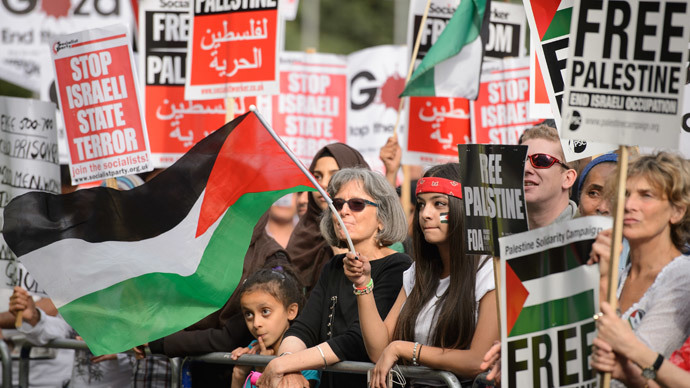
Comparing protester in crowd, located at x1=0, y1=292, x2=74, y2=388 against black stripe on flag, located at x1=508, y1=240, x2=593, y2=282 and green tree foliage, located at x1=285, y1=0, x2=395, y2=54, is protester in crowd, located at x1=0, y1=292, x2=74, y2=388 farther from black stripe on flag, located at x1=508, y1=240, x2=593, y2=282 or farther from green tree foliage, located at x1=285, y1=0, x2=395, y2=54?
green tree foliage, located at x1=285, y1=0, x2=395, y2=54

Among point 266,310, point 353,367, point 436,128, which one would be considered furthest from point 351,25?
point 353,367

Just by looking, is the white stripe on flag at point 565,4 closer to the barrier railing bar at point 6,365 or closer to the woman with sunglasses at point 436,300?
the woman with sunglasses at point 436,300

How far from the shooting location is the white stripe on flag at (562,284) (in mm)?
4008

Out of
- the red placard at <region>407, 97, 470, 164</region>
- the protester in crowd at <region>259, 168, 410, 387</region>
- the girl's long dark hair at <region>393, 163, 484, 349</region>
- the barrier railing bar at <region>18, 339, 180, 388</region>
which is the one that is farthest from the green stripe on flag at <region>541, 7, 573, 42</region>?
the red placard at <region>407, 97, 470, 164</region>

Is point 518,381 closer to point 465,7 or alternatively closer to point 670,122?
point 670,122

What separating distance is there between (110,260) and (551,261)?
9.60ft

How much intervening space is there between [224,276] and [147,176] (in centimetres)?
199

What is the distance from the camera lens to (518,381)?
409cm

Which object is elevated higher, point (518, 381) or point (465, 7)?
point (465, 7)

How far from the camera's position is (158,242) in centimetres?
602

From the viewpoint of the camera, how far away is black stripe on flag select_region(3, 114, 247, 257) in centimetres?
596

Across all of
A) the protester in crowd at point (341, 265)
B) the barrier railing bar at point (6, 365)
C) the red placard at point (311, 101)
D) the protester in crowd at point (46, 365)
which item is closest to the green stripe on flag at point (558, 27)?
the protester in crowd at point (341, 265)

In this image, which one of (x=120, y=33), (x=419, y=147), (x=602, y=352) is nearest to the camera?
(x=602, y=352)

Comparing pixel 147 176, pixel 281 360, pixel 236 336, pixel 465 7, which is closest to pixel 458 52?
pixel 465 7
